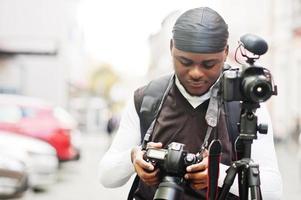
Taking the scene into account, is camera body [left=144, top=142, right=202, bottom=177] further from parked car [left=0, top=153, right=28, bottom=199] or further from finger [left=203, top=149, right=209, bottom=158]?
parked car [left=0, top=153, right=28, bottom=199]

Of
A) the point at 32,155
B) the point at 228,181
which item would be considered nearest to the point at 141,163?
the point at 228,181

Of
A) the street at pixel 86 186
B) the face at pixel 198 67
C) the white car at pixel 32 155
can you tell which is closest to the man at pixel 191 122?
the face at pixel 198 67

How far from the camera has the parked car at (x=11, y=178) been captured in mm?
7680

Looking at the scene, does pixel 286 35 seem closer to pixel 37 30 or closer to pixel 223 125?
pixel 37 30

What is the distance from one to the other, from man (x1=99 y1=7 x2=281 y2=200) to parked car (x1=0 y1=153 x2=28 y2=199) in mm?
5526

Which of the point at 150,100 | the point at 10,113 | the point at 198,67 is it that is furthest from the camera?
the point at 10,113

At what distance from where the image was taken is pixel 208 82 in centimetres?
216

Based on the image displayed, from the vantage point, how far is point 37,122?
11273 mm

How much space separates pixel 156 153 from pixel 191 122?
0.58ft

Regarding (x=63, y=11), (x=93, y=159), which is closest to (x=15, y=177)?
(x=93, y=159)

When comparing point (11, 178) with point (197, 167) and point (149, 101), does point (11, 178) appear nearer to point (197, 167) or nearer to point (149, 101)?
point (149, 101)

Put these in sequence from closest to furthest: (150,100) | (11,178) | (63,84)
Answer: (150,100) → (11,178) → (63,84)

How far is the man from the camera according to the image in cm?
213

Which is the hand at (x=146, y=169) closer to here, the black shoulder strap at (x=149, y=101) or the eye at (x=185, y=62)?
the black shoulder strap at (x=149, y=101)
